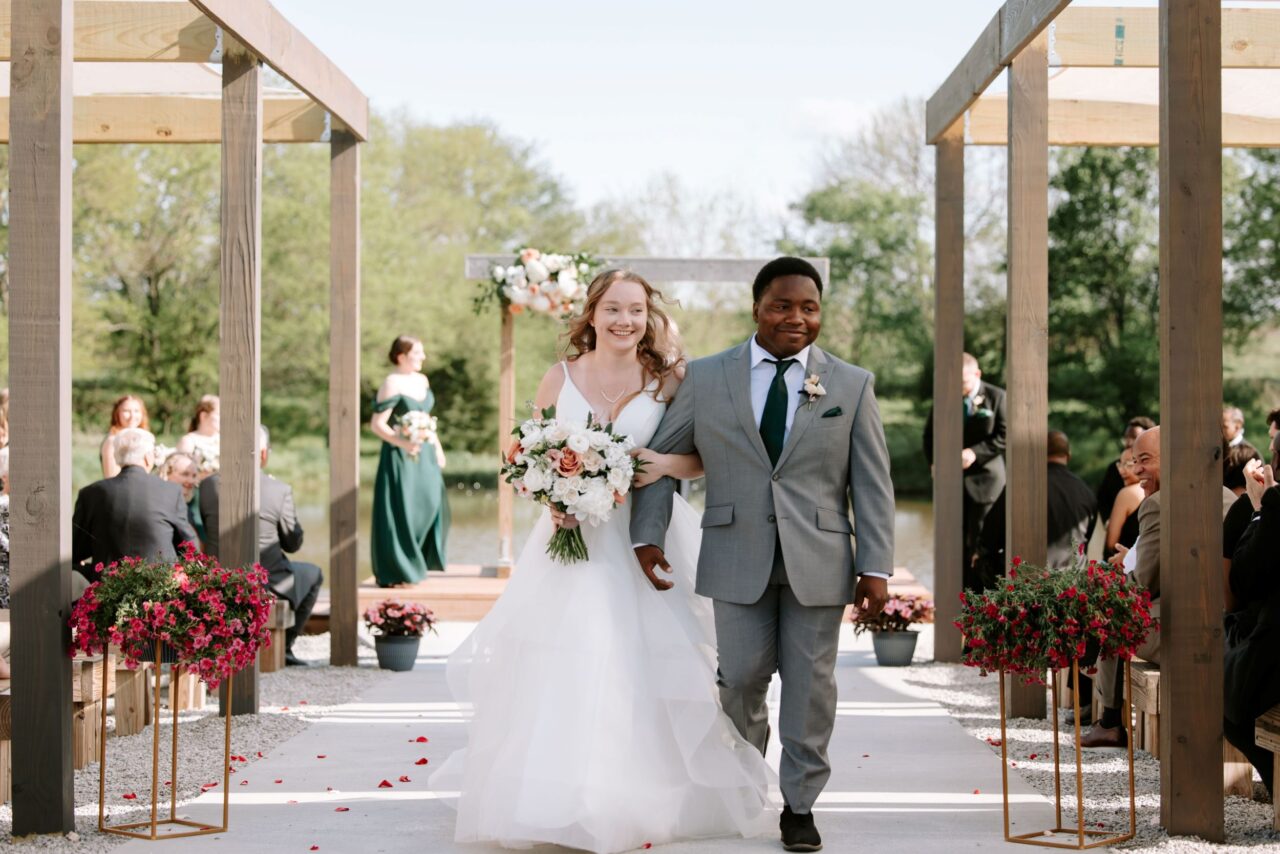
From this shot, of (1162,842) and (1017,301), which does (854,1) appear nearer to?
(1017,301)

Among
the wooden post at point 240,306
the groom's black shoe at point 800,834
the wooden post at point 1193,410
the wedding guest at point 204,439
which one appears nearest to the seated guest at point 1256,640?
the wooden post at point 1193,410

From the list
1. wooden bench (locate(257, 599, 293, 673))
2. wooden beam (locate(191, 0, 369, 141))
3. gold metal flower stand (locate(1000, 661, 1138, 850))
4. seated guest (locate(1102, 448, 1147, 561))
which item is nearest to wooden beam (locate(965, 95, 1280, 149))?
seated guest (locate(1102, 448, 1147, 561))

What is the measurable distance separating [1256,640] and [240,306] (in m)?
4.81

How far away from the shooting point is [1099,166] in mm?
31234

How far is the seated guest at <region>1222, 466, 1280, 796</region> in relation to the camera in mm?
5250

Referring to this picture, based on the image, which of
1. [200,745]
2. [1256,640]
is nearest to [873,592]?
[1256,640]

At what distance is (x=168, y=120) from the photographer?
32.3ft

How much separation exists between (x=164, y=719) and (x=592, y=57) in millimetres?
43940

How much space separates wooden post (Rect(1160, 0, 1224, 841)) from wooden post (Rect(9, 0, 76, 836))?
3.72 m

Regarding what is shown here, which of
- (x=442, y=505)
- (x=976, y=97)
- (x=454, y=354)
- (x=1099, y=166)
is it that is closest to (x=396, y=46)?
(x=454, y=354)

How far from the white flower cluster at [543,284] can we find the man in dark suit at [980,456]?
3.89m

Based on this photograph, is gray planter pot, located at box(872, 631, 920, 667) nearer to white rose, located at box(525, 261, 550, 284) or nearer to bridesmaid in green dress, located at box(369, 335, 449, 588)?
bridesmaid in green dress, located at box(369, 335, 449, 588)

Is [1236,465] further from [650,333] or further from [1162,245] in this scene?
[650,333]

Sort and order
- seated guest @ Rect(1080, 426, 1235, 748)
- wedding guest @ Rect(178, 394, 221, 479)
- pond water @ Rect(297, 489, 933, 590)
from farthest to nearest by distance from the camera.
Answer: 1. pond water @ Rect(297, 489, 933, 590)
2. wedding guest @ Rect(178, 394, 221, 479)
3. seated guest @ Rect(1080, 426, 1235, 748)
